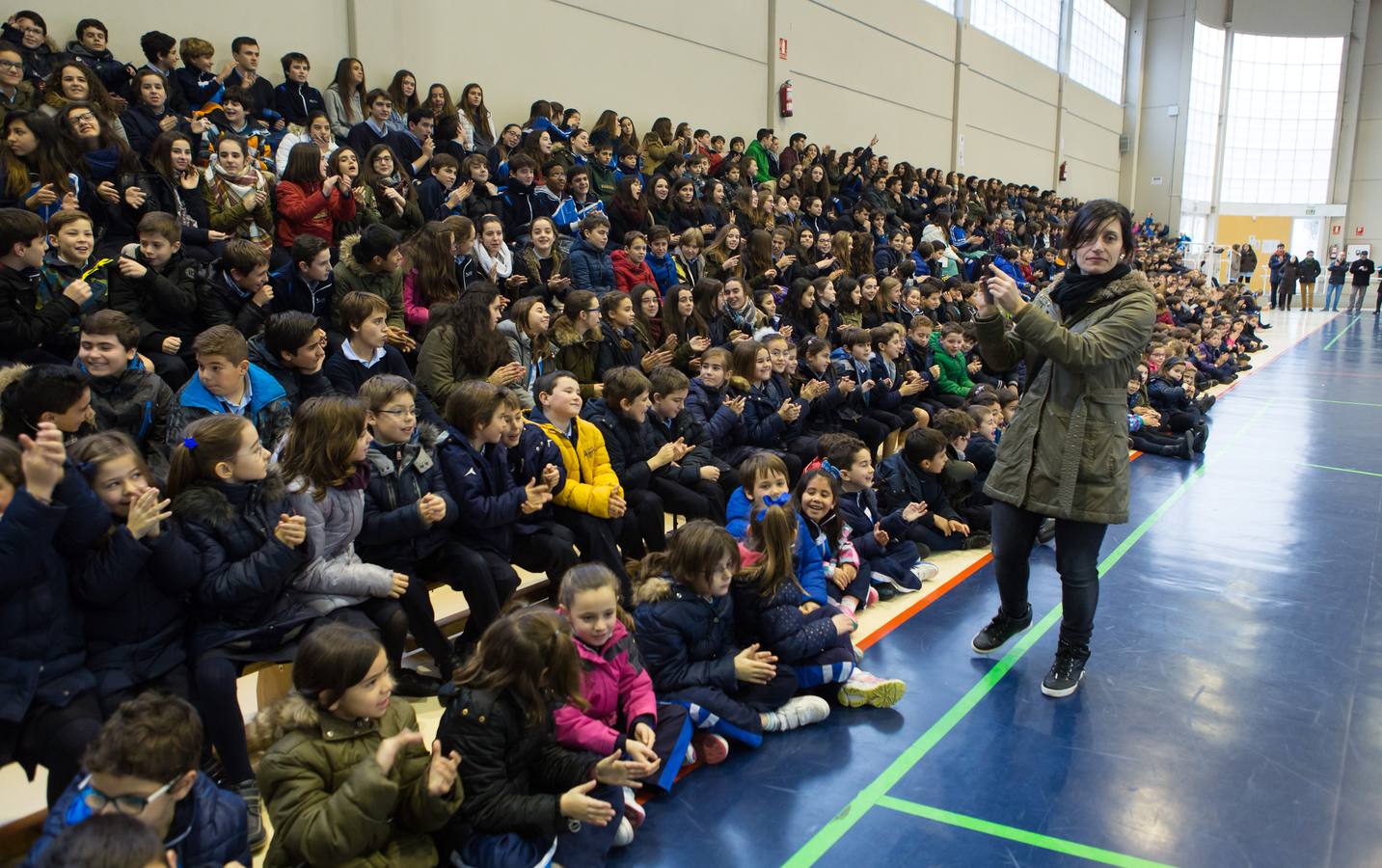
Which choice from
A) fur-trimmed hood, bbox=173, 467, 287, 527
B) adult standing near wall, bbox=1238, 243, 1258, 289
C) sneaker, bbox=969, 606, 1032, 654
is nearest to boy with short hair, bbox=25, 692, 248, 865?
fur-trimmed hood, bbox=173, 467, 287, 527

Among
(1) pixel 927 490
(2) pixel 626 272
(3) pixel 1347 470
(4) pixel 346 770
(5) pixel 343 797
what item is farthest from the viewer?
(3) pixel 1347 470

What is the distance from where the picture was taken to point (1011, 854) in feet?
8.01

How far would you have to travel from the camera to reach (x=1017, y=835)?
8.27 ft

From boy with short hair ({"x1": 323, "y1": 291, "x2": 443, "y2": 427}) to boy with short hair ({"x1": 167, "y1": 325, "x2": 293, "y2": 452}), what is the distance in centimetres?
48

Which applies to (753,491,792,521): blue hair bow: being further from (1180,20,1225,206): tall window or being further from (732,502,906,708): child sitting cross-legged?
(1180,20,1225,206): tall window

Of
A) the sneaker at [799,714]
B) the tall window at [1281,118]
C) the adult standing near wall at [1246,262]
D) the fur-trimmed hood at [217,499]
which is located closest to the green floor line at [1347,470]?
the sneaker at [799,714]

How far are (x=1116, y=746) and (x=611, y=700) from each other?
65.5 inches

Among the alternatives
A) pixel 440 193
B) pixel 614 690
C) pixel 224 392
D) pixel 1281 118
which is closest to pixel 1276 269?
pixel 1281 118

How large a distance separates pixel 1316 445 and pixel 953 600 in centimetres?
529

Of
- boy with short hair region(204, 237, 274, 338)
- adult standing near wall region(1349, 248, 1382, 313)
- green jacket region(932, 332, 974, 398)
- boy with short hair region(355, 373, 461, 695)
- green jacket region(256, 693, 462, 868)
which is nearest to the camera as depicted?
green jacket region(256, 693, 462, 868)

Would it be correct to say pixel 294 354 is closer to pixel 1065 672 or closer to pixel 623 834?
pixel 623 834

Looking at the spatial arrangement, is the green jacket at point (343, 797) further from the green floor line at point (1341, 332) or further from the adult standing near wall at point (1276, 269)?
the adult standing near wall at point (1276, 269)

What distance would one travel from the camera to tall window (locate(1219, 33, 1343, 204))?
2625cm

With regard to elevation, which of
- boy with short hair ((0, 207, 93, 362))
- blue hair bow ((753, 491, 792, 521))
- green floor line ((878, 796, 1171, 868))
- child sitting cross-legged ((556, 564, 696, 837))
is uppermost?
boy with short hair ((0, 207, 93, 362))
